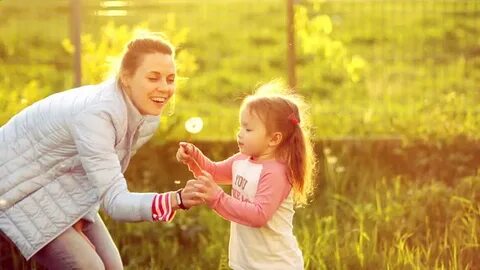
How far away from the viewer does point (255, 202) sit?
14.2 ft

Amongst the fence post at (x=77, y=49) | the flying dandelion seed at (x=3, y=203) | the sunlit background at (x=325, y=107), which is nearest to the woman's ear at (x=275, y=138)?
the sunlit background at (x=325, y=107)

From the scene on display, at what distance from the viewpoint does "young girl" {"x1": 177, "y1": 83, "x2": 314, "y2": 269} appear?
4344 mm

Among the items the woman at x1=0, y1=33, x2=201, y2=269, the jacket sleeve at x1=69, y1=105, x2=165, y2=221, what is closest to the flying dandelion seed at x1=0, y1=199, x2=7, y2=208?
the woman at x1=0, y1=33, x2=201, y2=269

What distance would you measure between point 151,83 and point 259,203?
59cm

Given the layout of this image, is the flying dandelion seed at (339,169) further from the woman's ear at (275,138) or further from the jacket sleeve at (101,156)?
the jacket sleeve at (101,156)

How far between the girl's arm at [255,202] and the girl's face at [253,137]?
0.37 feet

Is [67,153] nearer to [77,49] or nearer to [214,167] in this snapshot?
[214,167]

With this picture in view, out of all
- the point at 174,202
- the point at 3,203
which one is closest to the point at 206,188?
the point at 174,202

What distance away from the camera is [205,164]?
4652 mm

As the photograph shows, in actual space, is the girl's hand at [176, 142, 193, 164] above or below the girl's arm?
above

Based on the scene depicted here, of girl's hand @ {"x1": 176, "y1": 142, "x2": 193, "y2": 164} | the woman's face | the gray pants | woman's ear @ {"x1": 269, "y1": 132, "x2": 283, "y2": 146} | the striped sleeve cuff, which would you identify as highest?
the woman's face

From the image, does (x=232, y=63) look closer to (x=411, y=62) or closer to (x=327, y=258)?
(x=411, y=62)

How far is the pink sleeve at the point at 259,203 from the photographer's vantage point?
14.0 feet

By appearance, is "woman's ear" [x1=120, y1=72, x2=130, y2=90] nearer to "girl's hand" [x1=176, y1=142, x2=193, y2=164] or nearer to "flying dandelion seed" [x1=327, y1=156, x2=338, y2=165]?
"girl's hand" [x1=176, y1=142, x2=193, y2=164]
